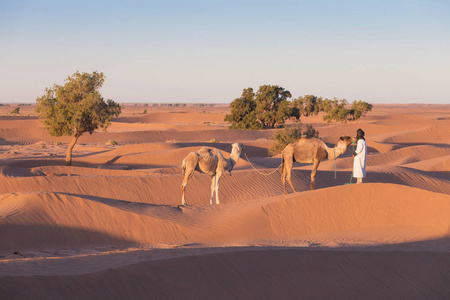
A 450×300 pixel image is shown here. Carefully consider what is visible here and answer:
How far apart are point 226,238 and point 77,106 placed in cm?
1588

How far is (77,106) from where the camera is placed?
2608 centimetres

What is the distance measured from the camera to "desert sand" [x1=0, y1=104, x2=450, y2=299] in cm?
744

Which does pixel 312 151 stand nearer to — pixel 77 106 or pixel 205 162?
pixel 205 162

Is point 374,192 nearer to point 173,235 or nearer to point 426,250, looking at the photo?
point 426,250

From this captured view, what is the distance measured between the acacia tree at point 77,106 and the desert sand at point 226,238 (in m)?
3.00

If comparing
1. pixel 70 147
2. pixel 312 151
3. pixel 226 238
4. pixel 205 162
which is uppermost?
pixel 312 151

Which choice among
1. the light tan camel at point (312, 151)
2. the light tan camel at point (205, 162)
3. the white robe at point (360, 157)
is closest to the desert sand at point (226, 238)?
the white robe at point (360, 157)

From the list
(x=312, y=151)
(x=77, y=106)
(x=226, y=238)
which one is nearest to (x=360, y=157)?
(x=312, y=151)

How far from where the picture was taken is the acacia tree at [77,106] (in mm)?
25922

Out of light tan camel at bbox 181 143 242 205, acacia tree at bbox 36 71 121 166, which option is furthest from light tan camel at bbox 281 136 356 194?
acacia tree at bbox 36 71 121 166

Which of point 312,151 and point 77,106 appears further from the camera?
point 77,106

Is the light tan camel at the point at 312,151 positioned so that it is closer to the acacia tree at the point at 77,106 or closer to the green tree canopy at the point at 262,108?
the acacia tree at the point at 77,106

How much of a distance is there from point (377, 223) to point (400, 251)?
12.8 feet

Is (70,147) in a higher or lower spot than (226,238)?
higher
